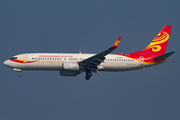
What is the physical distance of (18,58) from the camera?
51.9 m

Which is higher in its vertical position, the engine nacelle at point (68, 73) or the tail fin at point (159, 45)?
the tail fin at point (159, 45)

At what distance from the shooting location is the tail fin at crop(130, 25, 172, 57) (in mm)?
54219

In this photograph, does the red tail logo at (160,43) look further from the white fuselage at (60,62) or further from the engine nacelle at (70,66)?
the engine nacelle at (70,66)

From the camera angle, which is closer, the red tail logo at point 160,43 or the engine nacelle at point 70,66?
the engine nacelle at point 70,66

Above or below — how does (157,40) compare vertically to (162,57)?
above

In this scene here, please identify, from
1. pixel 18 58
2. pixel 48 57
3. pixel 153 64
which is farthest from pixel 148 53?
pixel 18 58

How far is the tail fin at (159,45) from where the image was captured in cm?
5422

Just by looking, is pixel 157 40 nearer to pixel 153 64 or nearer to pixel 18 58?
pixel 153 64

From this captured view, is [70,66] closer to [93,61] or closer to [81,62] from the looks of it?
[81,62]

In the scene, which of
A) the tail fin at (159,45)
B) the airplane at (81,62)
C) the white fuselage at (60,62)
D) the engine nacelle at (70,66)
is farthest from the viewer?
the tail fin at (159,45)

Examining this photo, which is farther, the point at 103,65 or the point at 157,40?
the point at 157,40

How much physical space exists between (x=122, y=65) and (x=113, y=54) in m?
2.38

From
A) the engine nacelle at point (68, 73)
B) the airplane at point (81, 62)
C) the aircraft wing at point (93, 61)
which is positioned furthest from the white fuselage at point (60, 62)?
the engine nacelle at point (68, 73)

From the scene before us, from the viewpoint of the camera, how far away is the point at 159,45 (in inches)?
2173
